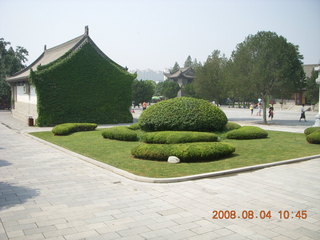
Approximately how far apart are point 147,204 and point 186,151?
4316 millimetres

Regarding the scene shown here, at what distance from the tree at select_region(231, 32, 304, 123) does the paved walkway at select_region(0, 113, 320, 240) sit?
1808 centimetres

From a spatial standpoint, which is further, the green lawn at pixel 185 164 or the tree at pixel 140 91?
the tree at pixel 140 91

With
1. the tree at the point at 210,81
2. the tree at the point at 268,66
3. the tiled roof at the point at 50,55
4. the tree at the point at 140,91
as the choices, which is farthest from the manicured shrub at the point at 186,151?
the tree at the point at 140,91

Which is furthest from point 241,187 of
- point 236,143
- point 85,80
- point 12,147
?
point 85,80

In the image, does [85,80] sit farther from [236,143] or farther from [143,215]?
[143,215]

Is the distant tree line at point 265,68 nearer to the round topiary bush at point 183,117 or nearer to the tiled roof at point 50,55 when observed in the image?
the round topiary bush at point 183,117

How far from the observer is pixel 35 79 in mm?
25938

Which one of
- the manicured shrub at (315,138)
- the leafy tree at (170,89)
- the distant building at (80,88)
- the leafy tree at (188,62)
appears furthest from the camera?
the leafy tree at (188,62)

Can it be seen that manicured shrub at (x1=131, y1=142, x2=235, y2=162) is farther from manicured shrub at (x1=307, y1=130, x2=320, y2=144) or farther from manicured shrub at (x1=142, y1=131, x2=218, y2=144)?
manicured shrub at (x1=307, y1=130, x2=320, y2=144)

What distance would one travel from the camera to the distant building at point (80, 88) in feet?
87.4

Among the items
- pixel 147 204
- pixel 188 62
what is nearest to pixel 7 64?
pixel 147 204

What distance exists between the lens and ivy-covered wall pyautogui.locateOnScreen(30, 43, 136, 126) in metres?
26.6

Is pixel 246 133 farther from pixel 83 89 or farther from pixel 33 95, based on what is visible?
pixel 33 95

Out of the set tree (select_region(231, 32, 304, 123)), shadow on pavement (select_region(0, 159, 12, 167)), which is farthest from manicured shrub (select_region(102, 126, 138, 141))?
tree (select_region(231, 32, 304, 123))
